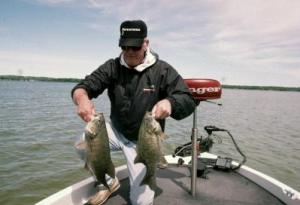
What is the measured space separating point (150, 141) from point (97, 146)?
0.50m

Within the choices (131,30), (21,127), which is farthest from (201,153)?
(21,127)

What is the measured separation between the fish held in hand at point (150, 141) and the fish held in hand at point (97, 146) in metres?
0.33

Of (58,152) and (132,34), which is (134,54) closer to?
(132,34)

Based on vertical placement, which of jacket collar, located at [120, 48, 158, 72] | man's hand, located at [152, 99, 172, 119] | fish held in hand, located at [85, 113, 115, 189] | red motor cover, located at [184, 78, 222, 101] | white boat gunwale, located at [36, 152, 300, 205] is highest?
jacket collar, located at [120, 48, 158, 72]

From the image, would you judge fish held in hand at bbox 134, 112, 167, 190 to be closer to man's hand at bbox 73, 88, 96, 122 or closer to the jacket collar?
man's hand at bbox 73, 88, 96, 122

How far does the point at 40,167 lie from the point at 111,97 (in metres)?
6.67

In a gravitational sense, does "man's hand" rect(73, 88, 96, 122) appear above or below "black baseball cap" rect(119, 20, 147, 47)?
below

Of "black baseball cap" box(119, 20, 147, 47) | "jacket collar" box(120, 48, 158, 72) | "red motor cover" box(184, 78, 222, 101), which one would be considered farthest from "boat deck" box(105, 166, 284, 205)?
"black baseball cap" box(119, 20, 147, 47)

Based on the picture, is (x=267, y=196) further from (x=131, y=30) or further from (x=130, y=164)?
(x=131, y=30)

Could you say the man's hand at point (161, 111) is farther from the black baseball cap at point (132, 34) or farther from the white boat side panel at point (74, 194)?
the white boat side panel at point (74, 194)

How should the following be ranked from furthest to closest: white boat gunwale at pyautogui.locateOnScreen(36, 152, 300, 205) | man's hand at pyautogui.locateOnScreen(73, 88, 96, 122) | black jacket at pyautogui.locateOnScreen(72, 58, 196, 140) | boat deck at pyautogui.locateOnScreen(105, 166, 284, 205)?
boat deck at pyautogui.locateOnScreen(105, 166, 284, 205) < black jacket at pyautogui.locateOnScreen(72, 58, 196, 140) < white boat gunwale at pyautogui.locateOnScreen(36, 152, 300, 205) < man's hand at pyautogui.locateOnScreen(73, 88, 96, 122)

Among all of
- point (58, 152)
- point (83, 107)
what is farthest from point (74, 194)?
point (58, 152)

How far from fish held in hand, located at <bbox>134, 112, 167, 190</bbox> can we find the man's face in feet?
4.69

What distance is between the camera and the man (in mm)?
4250
